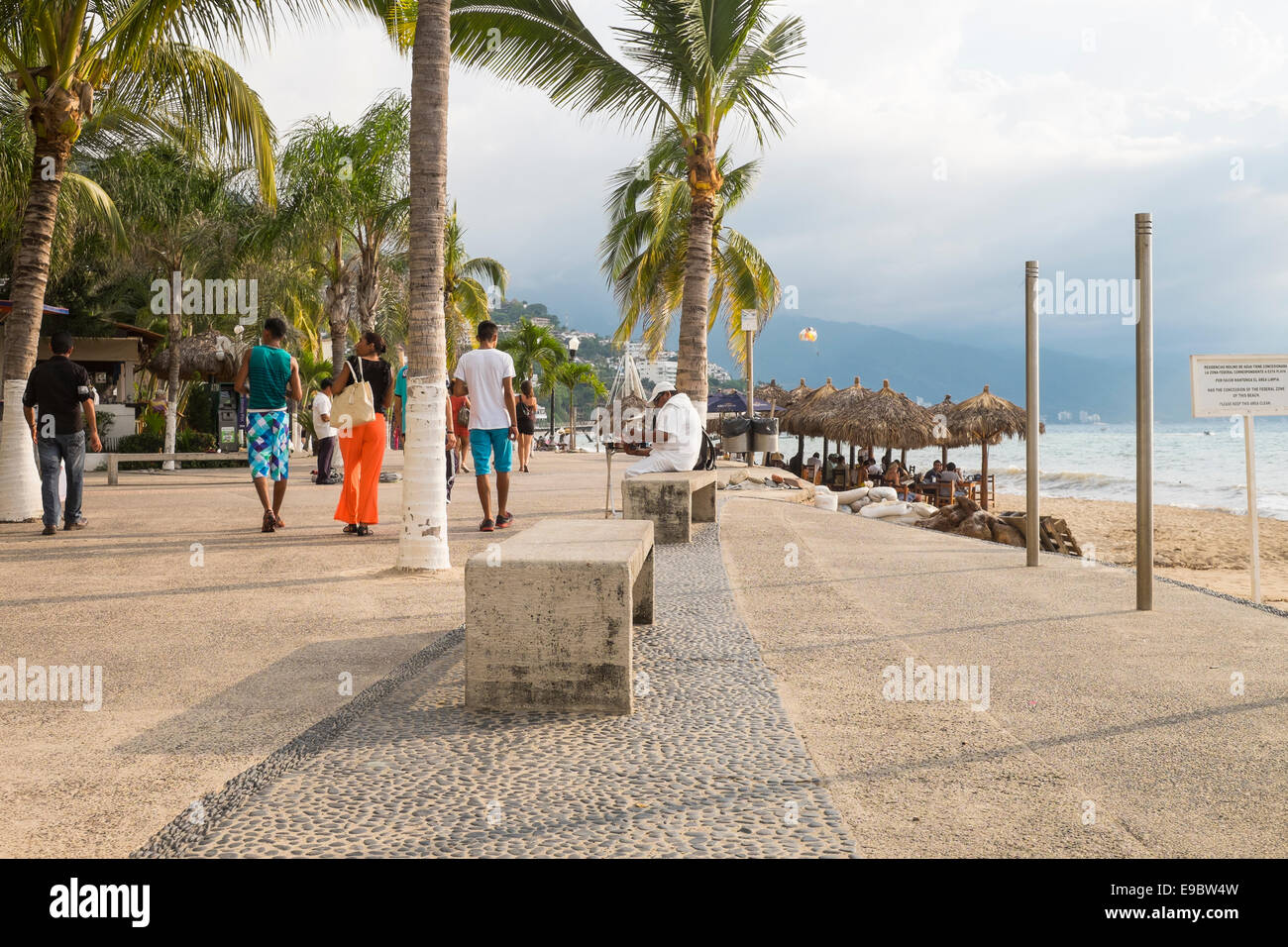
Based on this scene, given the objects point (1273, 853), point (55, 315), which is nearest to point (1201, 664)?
point (1273, 853)

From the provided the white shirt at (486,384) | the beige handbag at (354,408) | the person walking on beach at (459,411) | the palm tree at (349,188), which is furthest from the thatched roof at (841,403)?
the beige handbag at (354,408)

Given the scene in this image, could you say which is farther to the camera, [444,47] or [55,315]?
[55,315]

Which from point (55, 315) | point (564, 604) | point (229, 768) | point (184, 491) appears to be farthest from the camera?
point (55, 315)

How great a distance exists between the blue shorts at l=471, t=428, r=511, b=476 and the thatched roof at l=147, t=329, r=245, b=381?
79.8ft

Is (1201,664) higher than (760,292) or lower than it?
lower

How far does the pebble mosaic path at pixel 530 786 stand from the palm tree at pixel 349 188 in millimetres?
15556

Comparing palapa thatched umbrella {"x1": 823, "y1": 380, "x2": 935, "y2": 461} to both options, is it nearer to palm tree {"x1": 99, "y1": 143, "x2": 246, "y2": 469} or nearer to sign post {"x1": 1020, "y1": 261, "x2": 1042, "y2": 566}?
palm tree {"x1": 99, "y1": 143, "x2": 246, "y2": 469}

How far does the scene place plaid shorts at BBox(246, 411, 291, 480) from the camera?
28.1 feet

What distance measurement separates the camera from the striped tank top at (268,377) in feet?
28.5

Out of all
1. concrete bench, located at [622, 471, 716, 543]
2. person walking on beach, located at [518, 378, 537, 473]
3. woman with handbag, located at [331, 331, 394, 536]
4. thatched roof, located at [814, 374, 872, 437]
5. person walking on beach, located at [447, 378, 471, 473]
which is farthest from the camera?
thatched roof, located at [814, 374, 872, 437]

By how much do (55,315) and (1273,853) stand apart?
30507mm

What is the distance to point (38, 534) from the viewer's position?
8.53 m

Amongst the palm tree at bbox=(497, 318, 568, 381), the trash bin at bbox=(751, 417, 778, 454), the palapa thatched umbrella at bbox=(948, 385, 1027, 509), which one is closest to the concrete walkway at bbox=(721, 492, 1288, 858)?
the trash bin at bbox=(751, 417, 778, 454)

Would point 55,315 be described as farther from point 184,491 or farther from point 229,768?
point 229,768
